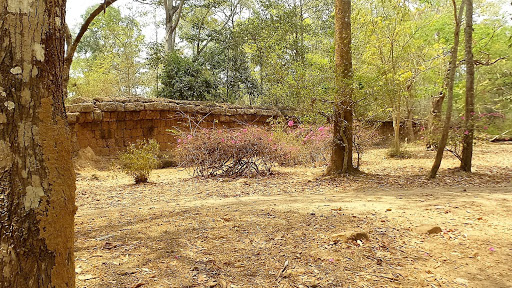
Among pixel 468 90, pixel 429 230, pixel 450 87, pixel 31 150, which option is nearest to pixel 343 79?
pixel 450 87

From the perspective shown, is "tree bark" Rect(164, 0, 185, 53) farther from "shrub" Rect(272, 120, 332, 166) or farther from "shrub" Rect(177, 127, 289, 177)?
"shrub" Rect(177, 127, 289, 177)

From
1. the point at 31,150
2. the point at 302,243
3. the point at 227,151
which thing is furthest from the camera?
the point at 227,151

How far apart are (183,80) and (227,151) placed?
25.3ft

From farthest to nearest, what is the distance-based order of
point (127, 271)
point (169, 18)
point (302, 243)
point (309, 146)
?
point (169, 18) < point (309, 146) < point (302, 243) < point (127, 271)

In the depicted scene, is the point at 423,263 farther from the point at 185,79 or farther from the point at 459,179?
the point at 185,79

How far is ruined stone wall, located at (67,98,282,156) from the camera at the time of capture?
998 cm

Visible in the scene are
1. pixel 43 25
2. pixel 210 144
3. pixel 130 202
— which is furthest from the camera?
pixel 210 144

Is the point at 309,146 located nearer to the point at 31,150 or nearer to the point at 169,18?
the point at 31,150

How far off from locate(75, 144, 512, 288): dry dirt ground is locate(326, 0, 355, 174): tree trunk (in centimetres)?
210

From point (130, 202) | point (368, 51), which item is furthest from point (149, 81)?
point (130, 202)

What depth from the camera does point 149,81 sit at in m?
22.3

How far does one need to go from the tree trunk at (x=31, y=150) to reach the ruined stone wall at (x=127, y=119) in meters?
8.03

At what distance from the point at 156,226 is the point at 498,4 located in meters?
20.3

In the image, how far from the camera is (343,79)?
21.8 feet
